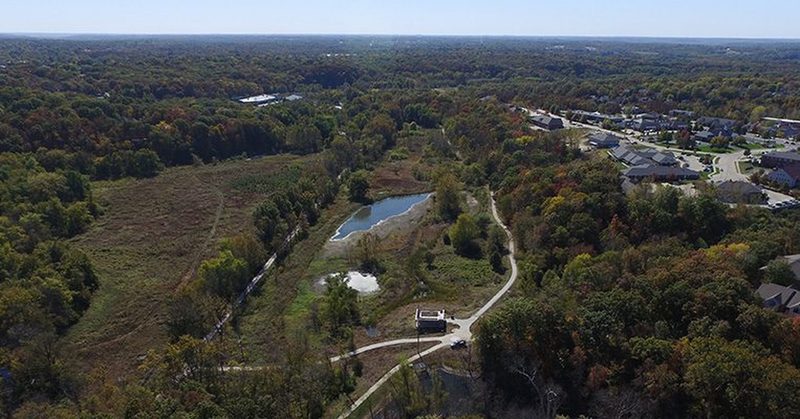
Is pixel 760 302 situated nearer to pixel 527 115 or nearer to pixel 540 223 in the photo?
pixel 540 223

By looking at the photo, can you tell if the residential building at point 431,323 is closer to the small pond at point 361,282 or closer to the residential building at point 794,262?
the small pond at point 361,282

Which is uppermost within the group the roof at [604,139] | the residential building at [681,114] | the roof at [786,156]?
the roof at [786,156]

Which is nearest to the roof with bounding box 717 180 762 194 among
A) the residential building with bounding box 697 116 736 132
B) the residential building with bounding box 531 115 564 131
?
the residential building with bounding box 697 116 736 132

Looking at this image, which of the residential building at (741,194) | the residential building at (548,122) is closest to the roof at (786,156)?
the residential building at (741,194)

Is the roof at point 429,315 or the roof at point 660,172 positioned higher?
the roof at point 660,172

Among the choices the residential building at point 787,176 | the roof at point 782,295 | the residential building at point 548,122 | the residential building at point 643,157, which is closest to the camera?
the roof at point 782,295

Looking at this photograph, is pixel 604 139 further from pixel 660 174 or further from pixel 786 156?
pixel 786 156
